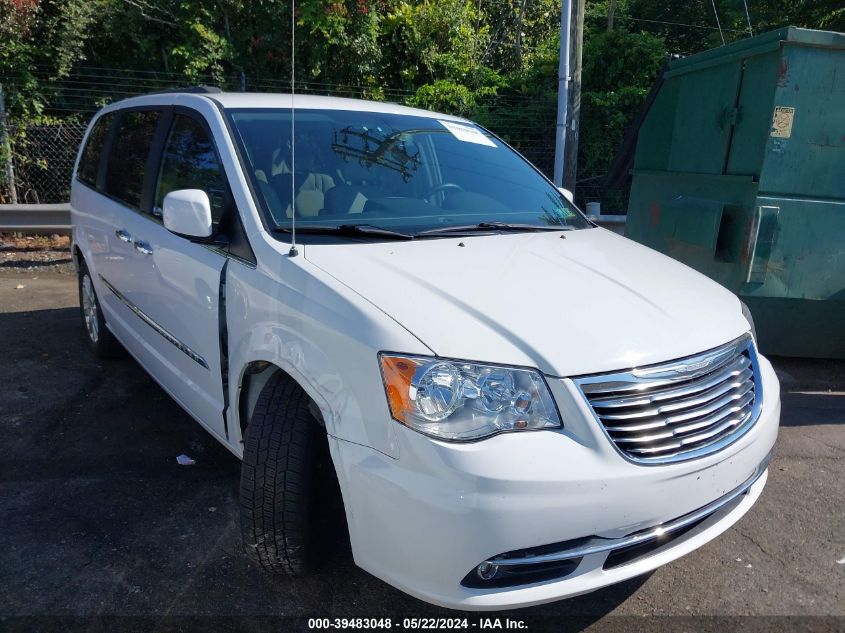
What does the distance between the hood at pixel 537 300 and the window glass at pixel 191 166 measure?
0.69m

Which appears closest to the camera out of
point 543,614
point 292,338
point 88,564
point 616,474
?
point 616,474

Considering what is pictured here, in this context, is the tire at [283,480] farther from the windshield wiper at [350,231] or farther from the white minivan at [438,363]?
the windshield wiper at [350,231]

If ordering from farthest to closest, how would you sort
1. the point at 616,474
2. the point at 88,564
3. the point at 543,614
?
the point at 88,564
the point at 543,614
the point at 616,474

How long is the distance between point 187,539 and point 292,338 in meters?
1.16

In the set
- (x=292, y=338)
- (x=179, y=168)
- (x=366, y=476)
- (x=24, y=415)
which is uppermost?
(x=179, y=168)

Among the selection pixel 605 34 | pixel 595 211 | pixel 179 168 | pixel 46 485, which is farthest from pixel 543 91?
pixel 46 485

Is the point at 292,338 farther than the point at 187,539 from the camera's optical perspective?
No

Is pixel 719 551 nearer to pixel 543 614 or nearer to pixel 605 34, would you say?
pixel 543 614

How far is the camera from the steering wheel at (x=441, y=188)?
3.17 meters

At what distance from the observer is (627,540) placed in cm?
203

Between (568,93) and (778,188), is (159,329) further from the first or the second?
(568,93)

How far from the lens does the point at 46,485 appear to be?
3.27 metres

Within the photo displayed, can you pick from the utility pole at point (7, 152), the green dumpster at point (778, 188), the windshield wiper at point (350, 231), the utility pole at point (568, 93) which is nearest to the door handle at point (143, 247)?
the windshield wiper at point (350, 231)

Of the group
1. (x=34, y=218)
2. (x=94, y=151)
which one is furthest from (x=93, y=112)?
(x=94, y=151)
